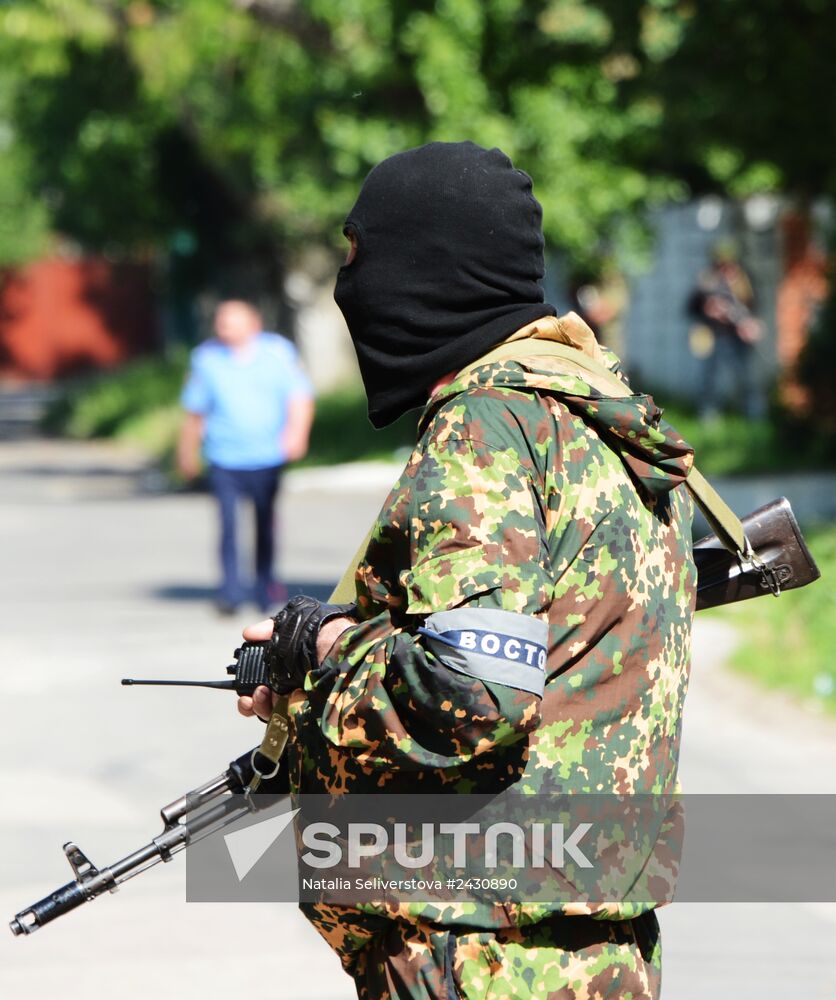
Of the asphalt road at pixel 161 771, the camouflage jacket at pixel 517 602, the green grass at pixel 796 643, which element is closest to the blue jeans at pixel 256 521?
the asphalt road at pixel 161 771

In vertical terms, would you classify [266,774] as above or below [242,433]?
below

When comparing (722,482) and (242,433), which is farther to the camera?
(722,482)

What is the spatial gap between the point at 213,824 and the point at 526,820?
0.59m

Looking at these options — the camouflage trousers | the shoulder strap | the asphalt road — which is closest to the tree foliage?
the asphalt road

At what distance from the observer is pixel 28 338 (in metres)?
46.6

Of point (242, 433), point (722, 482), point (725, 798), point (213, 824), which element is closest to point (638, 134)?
point (722, 482)

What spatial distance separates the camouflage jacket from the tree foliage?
33.1 ft

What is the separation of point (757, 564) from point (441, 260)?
734 millimetres

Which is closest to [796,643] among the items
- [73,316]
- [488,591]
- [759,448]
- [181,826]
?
[181,826]

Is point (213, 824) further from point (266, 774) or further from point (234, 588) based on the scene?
point (234, 588)

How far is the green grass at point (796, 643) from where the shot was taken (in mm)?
8023

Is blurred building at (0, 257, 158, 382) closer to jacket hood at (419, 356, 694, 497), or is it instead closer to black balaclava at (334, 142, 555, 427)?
black balaclava at (334, 142, 555, 427)

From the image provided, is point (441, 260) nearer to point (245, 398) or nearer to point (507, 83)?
point (245, 398)

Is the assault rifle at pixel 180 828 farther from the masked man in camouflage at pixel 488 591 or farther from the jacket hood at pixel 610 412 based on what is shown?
the jacket hood at pixel 610 412
